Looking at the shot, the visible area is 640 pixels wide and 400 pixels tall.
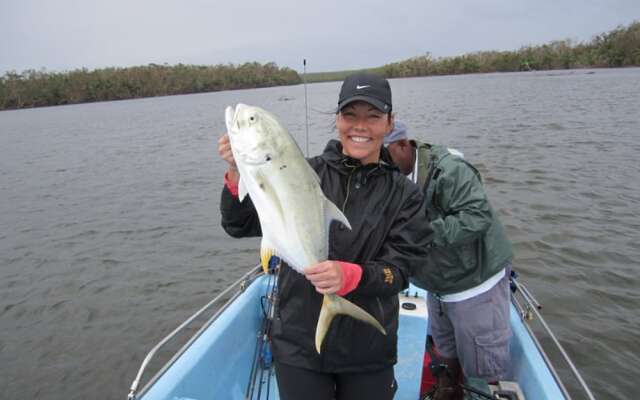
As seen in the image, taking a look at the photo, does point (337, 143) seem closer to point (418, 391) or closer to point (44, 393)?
point (418, 391)

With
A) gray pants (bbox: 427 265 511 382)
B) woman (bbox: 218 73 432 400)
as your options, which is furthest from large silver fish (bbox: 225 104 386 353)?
gray pants (bbox: 427 265 511 382)

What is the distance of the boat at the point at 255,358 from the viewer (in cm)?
342

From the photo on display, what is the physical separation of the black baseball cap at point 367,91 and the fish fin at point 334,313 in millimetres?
1136

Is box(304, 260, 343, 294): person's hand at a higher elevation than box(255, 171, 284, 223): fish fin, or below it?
below

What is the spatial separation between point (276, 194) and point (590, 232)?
10069mm

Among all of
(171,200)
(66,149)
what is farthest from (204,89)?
(171,200)

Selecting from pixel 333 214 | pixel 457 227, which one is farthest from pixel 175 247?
pixel 333 214

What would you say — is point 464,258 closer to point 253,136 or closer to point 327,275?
point 327,275

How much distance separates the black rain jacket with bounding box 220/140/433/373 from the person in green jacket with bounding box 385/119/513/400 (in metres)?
0.95

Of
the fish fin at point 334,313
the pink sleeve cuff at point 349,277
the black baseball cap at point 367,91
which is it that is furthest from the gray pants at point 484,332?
the black baseball cap at point 367,91

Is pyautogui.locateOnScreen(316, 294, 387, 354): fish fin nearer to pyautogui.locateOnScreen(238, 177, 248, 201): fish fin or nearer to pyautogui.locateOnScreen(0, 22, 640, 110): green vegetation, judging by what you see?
pyautogui.locateOnScreen(238, 177, 248, 201): fish fin

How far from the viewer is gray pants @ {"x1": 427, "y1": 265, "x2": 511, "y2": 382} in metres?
3.49

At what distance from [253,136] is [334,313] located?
3.45ft

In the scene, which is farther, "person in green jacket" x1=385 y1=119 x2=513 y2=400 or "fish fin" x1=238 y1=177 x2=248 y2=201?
"person in green jacket" x1=385 y1=119 x2=513 y2=400
